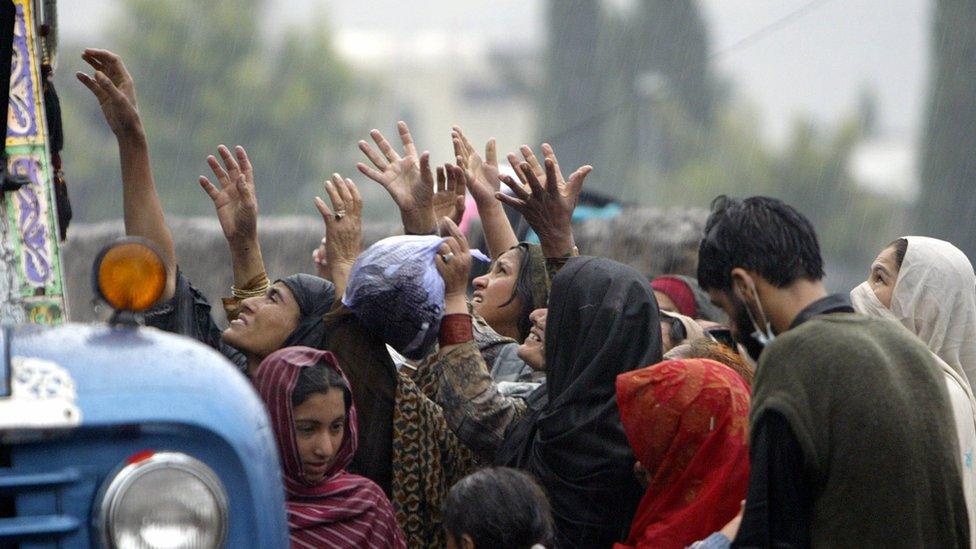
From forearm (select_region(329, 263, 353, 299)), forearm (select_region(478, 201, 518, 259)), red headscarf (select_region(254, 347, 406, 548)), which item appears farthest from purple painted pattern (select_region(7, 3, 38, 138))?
forearm (select_region(478, 201, 518, 259))

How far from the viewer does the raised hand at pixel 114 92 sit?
438 cm

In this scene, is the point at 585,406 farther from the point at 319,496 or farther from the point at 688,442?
the point at 319,496

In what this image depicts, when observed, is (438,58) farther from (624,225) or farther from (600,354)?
(600,354)

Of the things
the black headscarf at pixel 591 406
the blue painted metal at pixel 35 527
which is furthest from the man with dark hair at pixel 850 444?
the blue painted metal at pixel 35 527

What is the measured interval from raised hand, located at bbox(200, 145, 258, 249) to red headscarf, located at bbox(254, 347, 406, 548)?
1110 millimetres

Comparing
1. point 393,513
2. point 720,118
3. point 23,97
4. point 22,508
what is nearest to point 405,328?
point 393,513

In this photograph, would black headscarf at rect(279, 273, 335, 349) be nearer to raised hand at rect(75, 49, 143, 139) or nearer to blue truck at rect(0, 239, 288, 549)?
raised hand at rect(75, 49, 143, 139)

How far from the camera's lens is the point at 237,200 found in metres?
4.93

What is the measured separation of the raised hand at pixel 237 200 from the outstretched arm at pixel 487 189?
80cm

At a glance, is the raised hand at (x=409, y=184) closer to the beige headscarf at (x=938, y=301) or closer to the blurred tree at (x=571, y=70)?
the beige headscarf at (x=938, y=301)

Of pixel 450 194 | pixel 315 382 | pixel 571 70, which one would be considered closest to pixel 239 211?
pixel 450 194

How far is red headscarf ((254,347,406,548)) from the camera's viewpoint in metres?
3.76

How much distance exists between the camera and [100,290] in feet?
8.84

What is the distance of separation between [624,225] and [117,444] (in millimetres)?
7545
